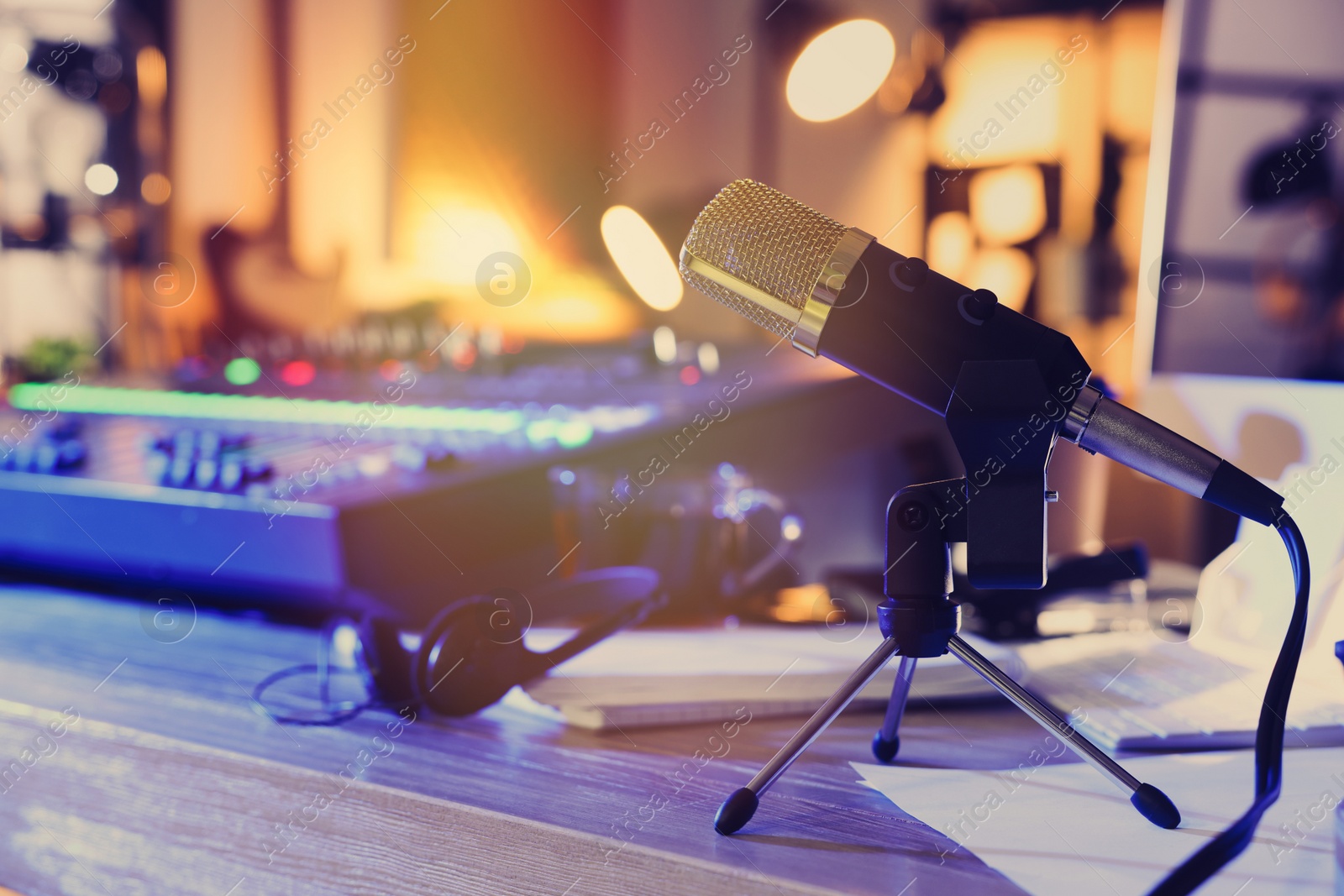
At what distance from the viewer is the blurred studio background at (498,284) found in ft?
2.73

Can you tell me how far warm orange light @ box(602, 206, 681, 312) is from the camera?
54.4 inches

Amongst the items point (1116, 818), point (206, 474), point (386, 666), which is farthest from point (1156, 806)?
point (206, 474)

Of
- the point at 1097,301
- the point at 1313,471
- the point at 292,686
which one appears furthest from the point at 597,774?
the point at 1097,301

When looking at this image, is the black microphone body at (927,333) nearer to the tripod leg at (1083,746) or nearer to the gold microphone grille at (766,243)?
the gold microphone grille at (766,243)

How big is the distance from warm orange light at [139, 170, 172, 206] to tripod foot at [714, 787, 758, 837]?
73.1 inches

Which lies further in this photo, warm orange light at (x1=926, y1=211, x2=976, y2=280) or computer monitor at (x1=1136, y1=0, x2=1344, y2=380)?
warm orange light at (x1=926, y1=211, x2=976, y2=280)

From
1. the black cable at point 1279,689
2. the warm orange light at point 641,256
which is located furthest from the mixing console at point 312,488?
the black cable at point 1279,689

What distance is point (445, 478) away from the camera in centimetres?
75

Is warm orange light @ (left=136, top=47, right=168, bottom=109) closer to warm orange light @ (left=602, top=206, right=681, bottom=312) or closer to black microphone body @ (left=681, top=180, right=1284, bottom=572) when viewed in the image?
warm orange light @ (left=602, top=206, right=681, bottom=312)

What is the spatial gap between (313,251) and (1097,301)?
282 cm

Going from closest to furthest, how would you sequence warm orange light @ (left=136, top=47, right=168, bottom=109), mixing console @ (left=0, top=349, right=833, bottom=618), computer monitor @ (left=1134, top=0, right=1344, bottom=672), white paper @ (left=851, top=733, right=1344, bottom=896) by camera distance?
white paper @ (left=851, top=733, right=1344, bottom=896) → mixing console @ (left=0, top=349, right=833, bottom=618) → warm orange light @ (left=136, top=47, right=168, bottom=109) → computer monitor @ (left=1134, top=0, right=1344, bottom=672)

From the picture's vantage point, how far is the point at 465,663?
59 cm

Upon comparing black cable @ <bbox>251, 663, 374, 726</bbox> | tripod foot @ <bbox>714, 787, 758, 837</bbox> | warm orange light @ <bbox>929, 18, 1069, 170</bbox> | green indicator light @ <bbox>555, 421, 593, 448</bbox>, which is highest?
warm orange light @ <bbox>929, 18, 1069, 170</bbox>

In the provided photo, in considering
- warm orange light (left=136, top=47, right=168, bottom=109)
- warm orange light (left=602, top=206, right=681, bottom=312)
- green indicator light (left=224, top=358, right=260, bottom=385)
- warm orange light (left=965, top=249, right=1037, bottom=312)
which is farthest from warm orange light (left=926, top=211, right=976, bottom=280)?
green indicator light (left=224, top=358, right=260, bottom=385)
